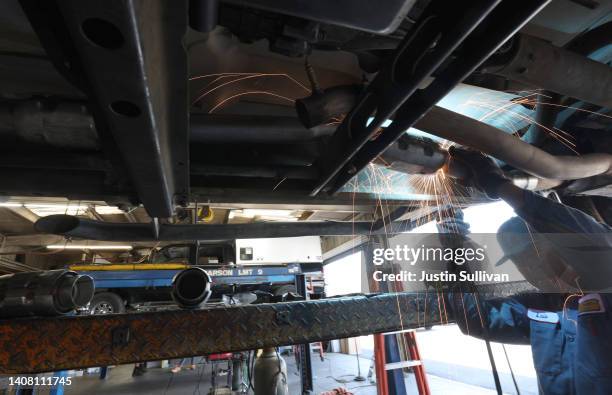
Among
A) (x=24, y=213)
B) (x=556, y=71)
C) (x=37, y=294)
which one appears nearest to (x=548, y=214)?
(x=556, y=71)

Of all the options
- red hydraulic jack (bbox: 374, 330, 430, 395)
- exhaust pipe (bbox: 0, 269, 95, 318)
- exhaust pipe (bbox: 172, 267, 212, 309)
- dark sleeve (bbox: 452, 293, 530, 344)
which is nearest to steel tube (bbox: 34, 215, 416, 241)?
exhaust pipe (bbox: 172, 267, 212, 309)

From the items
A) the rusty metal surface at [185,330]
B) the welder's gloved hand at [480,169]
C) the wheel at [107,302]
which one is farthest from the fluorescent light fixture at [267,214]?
the rusty metal surface at [185,330]

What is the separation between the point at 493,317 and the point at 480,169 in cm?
82

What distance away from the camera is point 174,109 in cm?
80

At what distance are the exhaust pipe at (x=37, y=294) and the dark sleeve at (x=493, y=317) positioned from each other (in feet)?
4.97

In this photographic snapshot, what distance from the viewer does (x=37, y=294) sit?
0.90m

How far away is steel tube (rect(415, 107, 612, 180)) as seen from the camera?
1096 mm

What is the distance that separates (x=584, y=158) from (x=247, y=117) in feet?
4.94

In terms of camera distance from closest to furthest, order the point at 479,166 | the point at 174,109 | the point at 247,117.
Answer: the point at 174,109 → the point at 247,117 → the point at 479,166

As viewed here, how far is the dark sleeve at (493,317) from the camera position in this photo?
1.49m

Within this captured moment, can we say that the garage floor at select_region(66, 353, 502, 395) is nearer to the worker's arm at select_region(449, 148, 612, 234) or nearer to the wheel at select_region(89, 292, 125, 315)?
the wheel at select_region(89, 292, 125, 315)

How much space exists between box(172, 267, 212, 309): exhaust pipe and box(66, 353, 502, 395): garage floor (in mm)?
4190

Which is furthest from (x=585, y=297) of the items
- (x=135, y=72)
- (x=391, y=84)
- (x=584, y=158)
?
(x=135, y=72)

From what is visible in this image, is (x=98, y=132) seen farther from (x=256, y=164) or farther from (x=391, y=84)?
(x=391, y=84)
